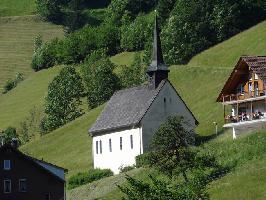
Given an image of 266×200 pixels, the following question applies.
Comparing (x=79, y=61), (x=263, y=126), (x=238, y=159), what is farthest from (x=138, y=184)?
(x=79, y=61)

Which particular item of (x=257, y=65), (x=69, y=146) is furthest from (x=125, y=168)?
(x=69, y=146)

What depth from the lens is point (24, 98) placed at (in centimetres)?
16000

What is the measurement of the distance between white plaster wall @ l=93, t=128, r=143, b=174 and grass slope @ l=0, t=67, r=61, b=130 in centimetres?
4644

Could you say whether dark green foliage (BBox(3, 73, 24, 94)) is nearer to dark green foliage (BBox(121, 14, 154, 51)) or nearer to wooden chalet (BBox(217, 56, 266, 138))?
dark green foliage (BBox(121, 14, 154, 51))

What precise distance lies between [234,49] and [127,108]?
3603 centimetres

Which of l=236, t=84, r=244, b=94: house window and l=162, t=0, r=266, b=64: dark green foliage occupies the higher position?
l=162, t=0, r=266, b=64: dark green foliage

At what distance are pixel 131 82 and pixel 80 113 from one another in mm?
8020

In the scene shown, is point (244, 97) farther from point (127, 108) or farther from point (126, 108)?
point (126, 108)

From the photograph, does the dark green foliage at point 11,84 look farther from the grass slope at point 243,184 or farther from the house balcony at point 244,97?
the grass slope at point 243,184

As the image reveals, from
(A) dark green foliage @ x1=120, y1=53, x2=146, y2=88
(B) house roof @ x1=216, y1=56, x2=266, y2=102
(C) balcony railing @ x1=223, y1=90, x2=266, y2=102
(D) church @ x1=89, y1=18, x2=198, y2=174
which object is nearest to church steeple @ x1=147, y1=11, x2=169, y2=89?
(D) church @ x1=89, y1=18, x2=198, y2=174

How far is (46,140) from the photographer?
12625 cm

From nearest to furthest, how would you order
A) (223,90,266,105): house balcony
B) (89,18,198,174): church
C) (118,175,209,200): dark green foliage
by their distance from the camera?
1. (118,175,209,200): dark green foliage
2. (223,90,266,105): house balcony
3. (89,18,198,174): church

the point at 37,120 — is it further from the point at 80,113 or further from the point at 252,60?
the point at 252,60

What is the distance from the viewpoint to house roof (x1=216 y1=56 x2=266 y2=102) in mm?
86375
